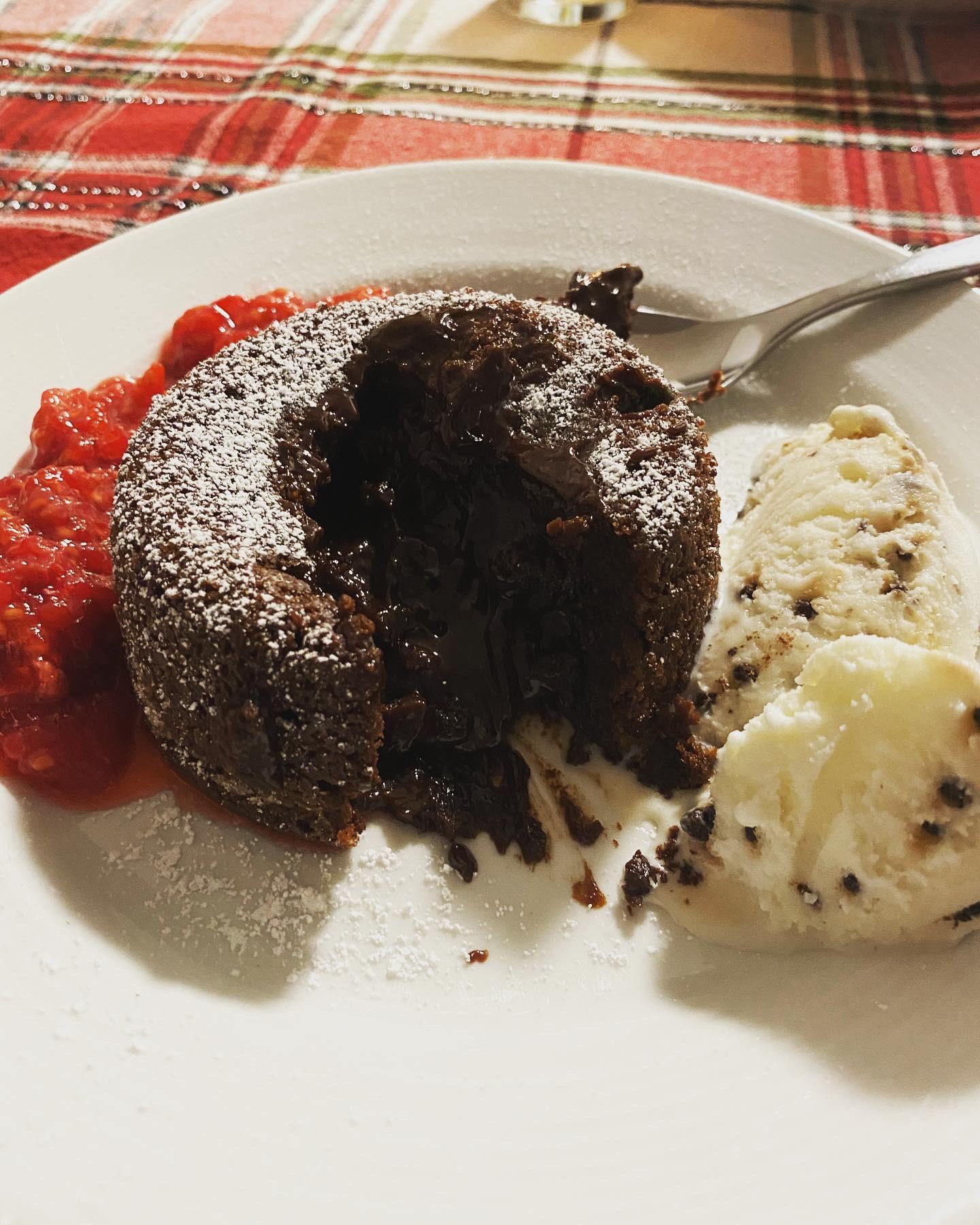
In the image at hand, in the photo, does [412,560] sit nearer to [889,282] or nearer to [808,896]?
[808,896]

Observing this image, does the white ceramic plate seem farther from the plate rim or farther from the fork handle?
the plate rim

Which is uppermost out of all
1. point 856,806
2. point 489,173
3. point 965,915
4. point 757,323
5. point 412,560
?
point 489,173

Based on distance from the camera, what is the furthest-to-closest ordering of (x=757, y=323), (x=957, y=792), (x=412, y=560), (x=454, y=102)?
(x=454, y=102) < (x=757, y=323) < (x=412, y=560) < (x=957, y=792)

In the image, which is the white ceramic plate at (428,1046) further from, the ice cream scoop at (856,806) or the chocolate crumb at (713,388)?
the chocolate crumb at (713,388)

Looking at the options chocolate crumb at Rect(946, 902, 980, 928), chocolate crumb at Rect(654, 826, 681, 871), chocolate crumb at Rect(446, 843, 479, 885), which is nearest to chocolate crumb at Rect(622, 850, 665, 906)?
chocolate crumb at Rect(654, 826, 681, 871)

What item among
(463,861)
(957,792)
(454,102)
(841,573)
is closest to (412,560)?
(463,861)

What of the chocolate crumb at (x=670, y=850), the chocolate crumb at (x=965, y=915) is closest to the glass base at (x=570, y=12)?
the chocolate crumb at (x=670, y=850)

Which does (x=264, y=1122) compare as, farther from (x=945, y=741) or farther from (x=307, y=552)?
(x=945, y=741)

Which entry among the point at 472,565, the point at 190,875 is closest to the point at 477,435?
the point at 472,565

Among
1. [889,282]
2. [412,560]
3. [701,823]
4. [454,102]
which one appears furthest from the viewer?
[454,102]
